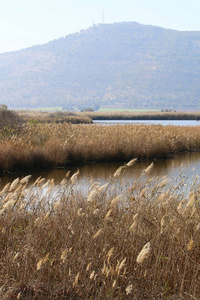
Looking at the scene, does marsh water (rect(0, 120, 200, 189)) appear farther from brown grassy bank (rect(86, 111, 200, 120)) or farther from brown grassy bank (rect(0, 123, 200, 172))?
brown grassy bank (rect(86, 111, 200, 120))

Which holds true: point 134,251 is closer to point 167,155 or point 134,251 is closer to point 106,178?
point 106,178

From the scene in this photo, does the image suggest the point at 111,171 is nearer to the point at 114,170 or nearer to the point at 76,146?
the point at 114,170

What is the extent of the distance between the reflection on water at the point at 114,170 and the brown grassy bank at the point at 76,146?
53 centimetres

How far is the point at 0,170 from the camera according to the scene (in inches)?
527

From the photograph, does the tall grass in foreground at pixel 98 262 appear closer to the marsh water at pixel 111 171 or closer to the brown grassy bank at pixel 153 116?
the marsh water at pixel 111 171

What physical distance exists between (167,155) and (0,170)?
24.7 ft

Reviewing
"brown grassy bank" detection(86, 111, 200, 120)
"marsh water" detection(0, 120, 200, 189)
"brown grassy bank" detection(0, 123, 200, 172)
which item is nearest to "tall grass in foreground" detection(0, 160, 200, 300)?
"marsh water" detection(0, 120, 200, 189)

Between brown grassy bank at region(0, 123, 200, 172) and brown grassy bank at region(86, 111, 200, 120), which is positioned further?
brown grassy bank at region(86, 111, 200, 120)

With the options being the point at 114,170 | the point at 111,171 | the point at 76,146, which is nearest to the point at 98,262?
the point at 111,171

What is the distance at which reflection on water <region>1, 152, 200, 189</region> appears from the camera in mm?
12591

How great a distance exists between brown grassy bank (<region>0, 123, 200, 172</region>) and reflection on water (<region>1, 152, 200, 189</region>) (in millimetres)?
530

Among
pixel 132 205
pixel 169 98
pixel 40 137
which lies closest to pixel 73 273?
pixel 132 205

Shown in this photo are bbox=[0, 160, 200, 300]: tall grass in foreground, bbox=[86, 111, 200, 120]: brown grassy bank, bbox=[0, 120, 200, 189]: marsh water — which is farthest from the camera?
bbox=[86, 111, 200, 120]: brown grassy bank

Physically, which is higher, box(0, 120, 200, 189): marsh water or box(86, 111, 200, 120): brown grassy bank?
box(86, 111, 200, 120): brown grassy bank
